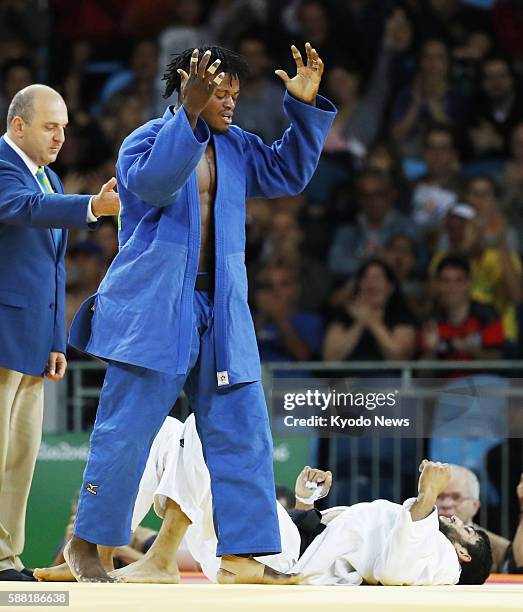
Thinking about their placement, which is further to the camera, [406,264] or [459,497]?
[406,264]

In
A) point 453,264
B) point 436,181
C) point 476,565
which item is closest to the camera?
point 476,565

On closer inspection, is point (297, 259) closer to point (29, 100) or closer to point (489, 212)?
point (489, 212)

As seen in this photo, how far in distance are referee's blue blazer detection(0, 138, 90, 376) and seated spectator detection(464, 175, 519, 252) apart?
3999mm

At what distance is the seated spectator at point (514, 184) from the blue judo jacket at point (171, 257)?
4249 millimetres

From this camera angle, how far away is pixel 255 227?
8.09 m

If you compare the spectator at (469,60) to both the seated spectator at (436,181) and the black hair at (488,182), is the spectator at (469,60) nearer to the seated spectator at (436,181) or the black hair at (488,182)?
the seated spectator at (436,181)

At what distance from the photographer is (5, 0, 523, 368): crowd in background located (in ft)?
24.8

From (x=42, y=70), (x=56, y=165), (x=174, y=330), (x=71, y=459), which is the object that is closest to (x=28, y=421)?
(x=174, y=330)

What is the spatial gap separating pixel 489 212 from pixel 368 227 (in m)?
0.75

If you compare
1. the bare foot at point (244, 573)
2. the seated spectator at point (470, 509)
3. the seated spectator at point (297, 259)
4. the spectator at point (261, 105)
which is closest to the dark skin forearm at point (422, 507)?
the bare foot at point (244, 573)

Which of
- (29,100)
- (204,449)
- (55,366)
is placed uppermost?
(29,100)

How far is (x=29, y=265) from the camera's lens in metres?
Answer: 4.45

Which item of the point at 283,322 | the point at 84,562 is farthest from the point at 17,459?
the point at 283,322

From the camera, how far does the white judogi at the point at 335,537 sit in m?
4.23
